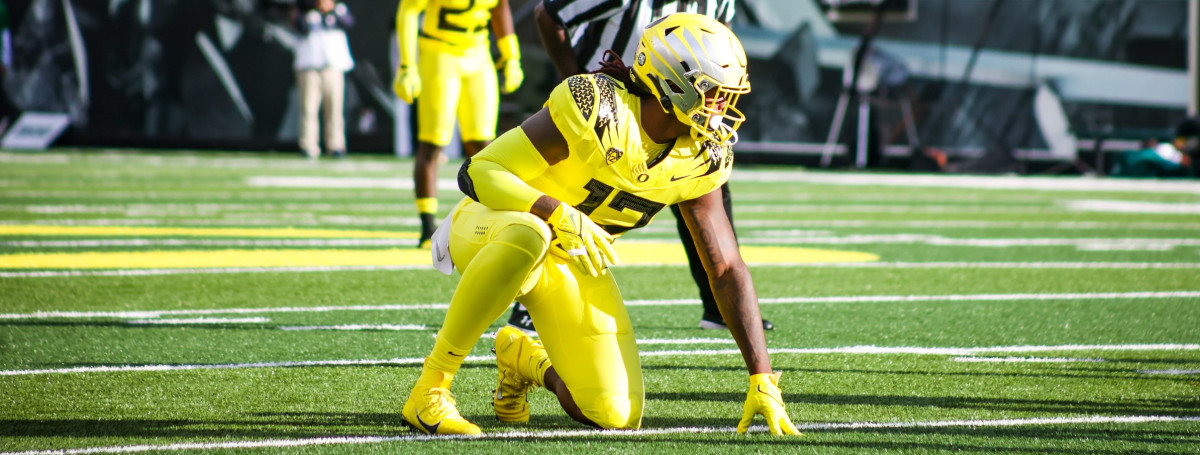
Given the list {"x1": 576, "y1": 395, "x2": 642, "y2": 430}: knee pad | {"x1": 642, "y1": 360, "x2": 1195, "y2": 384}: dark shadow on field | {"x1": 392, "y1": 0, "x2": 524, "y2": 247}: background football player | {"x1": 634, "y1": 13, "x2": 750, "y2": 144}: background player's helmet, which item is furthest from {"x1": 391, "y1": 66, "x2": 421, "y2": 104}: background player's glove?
{"x1": 576, "y1": 395, "x2": 642, "y2": 430}: knee pad

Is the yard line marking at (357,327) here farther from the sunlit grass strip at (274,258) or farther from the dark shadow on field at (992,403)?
the sunlit grass strip at (274,258)

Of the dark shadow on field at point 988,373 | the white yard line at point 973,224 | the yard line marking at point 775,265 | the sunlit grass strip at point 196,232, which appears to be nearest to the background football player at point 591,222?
the dark shadow on field at point 988,373

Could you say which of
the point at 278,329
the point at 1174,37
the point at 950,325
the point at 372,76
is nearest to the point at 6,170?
the point at 372,76

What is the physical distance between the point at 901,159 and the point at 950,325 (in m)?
14.3

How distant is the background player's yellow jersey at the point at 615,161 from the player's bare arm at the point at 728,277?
6cm

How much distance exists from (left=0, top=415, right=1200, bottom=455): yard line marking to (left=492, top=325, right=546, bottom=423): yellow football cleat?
0.42ft

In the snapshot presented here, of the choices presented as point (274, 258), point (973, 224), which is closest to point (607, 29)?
point (274, 258)

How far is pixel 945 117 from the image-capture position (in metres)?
18.9

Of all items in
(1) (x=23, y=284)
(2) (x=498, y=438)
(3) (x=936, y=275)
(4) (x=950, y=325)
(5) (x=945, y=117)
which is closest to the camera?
(2) (x=498, y=438)

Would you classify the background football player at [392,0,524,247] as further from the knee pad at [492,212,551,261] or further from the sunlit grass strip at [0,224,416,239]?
the knee pad at [492,212,551,261]

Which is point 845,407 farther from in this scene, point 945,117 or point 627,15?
point 945,117

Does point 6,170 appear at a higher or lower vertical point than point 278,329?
lower

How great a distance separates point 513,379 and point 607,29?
6.49ft

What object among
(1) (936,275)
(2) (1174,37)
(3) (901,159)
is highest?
(1) (936,275)
